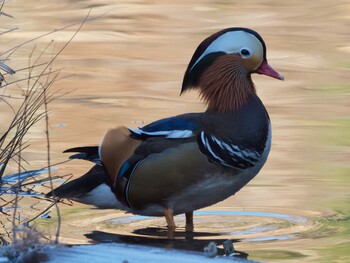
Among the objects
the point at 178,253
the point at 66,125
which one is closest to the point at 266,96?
the point at 66,125

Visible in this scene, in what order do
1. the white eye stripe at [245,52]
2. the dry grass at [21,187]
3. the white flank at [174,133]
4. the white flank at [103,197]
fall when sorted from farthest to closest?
the white eye stripe at [245,52] → the white flank at [103,197] → the white flank at [174,133] → the dry grass at [21,187]

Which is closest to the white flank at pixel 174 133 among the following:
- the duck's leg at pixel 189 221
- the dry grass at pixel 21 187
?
the duck's leg at pixel 189 221

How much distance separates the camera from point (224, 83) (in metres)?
7.47

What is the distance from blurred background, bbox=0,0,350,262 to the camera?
7129mm

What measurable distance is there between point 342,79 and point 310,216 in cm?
418

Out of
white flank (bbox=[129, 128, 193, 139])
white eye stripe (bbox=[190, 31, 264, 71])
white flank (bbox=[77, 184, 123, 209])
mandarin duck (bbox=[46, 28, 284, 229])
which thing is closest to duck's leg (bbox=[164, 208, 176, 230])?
mandarin duck (bbox=[46, 28, 284, 229])

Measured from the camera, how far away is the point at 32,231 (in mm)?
4887

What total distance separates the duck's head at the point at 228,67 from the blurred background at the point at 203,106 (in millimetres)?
694

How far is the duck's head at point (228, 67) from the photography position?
24.0 feet

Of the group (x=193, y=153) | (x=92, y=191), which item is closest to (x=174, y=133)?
(x=193, y=153)

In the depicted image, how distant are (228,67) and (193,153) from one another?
72 cm

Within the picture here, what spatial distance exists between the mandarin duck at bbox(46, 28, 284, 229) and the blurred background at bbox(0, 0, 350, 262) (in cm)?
20

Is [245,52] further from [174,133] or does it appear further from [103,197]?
[103,197]

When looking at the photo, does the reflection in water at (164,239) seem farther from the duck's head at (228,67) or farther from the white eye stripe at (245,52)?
the white eye stripe at (245,52)
